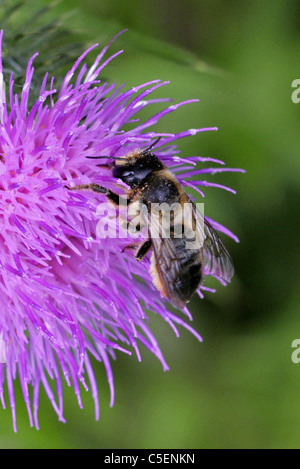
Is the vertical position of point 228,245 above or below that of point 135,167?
above

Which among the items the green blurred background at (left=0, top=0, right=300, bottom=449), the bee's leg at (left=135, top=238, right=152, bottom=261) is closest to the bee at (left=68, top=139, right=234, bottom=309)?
the bee's leg at (left=135, top=238, right=152, bottom=261)

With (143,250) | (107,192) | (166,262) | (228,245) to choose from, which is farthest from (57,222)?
(228,245)

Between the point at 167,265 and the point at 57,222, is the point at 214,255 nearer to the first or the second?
the point at 167,265

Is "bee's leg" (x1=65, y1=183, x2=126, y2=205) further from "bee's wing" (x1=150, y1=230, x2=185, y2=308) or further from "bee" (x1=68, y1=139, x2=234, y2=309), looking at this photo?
"bee's wing" (x1=150, y1=230, x2=185, y2=308)

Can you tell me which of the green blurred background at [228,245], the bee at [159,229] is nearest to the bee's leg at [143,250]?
the bee at [159,229]

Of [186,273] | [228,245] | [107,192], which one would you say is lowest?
[186,273]
